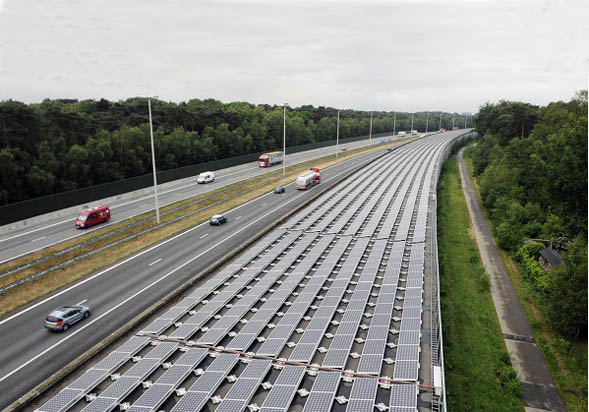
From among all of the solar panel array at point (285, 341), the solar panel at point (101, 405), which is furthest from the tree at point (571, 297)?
the solar panel at point (101, 405)

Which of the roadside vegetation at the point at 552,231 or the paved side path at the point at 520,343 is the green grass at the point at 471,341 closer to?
the paved side path at the point at 520,343

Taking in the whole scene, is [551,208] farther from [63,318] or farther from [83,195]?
[83,195]

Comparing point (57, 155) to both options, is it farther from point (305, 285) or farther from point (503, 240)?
point (503, 240)

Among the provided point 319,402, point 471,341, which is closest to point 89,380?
point 319,402

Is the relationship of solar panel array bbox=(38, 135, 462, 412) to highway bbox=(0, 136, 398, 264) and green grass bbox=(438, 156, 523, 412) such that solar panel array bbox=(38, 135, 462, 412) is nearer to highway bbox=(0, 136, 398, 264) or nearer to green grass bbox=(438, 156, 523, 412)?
green grass bbox=(438, 156, 523, 412)

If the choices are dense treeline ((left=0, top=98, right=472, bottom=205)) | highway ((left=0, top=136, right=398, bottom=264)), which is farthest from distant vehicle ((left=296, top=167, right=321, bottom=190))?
dense treeline ((left=0, top=98, right=472, bottom=205))

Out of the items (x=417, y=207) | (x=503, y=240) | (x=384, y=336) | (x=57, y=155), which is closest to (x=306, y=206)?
(x=417, y=207)
